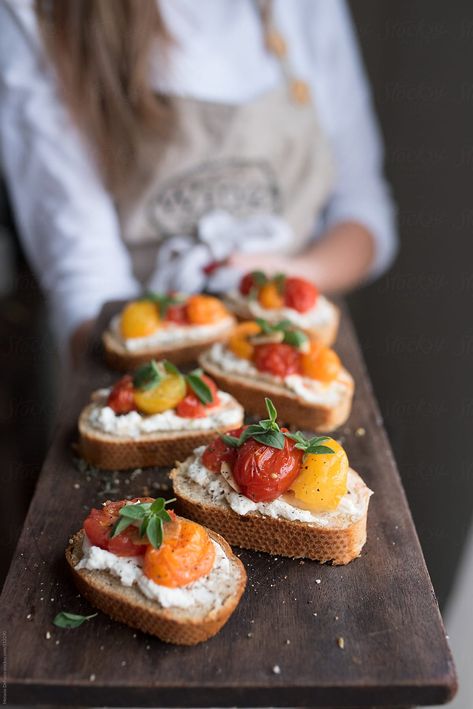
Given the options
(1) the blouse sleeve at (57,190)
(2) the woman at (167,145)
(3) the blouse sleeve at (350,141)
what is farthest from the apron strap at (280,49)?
(1) the blouse sleeve at (57,190)

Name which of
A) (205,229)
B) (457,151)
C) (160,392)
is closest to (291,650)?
(160,392)

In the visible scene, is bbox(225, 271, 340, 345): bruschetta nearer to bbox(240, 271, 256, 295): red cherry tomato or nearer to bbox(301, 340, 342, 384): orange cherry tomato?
bbox(240, 271, 256, 295): red cherry tomato

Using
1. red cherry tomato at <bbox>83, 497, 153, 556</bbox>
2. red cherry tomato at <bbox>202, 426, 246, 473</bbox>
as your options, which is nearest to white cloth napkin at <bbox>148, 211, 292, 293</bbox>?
red cherry tomato at <bbox>202, 426, 246, 473</bbox>

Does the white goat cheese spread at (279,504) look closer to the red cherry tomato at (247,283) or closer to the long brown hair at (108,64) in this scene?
the red cherry tomato at (247,283)

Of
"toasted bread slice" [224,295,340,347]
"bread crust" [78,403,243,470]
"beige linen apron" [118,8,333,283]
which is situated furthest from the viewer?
"beige linen apron" [118,8,333,283]

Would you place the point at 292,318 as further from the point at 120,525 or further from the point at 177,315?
the point at 120,525

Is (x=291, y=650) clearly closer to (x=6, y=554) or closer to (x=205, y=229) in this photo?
(x=6, y=554)

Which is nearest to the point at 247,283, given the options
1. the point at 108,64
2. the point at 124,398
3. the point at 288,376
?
the point at 288,376
